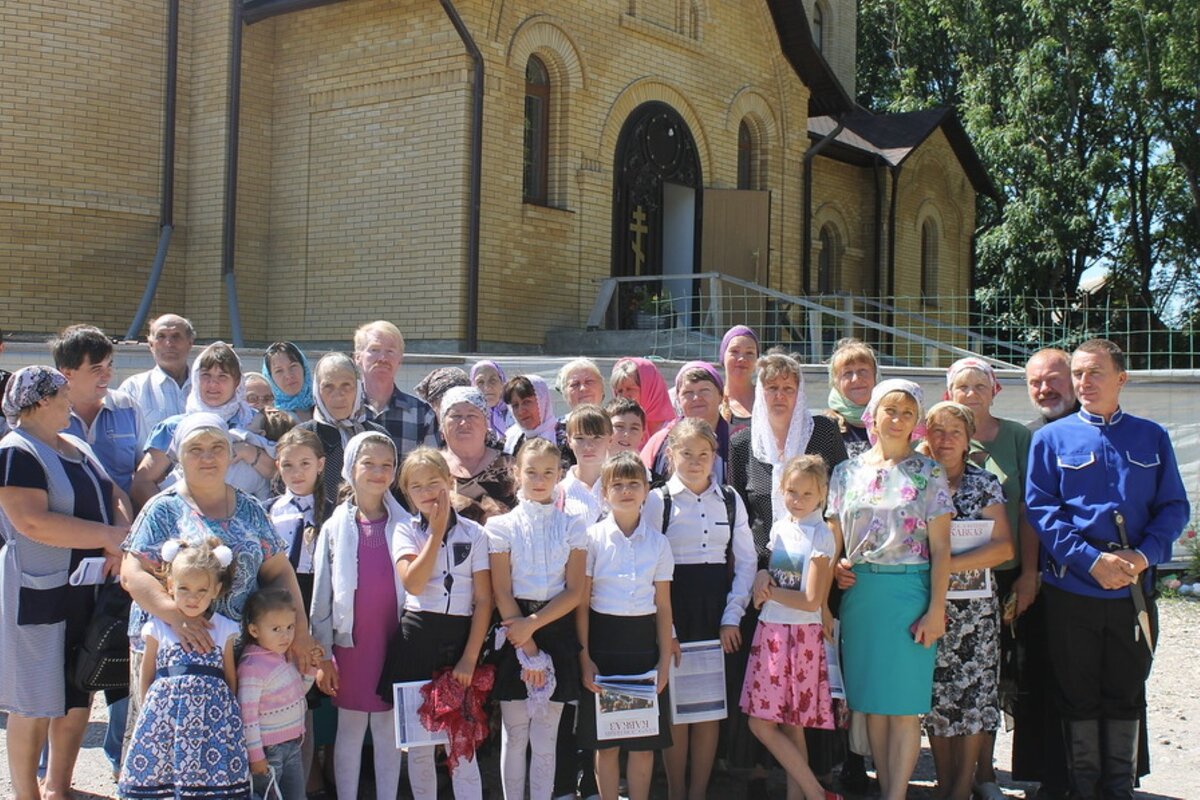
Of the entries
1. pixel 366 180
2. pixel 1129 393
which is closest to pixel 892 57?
pixel 366 180

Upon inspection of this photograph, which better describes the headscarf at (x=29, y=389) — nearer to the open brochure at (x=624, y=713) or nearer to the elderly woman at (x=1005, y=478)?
the open brochure at (x=624, y=713)

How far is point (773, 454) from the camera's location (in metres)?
4.74

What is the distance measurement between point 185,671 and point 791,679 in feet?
7.08

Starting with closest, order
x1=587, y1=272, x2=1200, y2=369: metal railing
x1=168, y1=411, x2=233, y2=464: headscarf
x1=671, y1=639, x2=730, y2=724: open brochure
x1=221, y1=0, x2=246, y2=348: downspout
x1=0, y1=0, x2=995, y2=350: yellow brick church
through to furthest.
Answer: x1=168, y1=411, x2=233, y2=464: headscarf → x1=671, y1=639, x2=730, y2=724: open brochure → x1=0, y1=0, x2=995, y2=350: yellow brick church → x1=587, y1=272, x2=1200, y2=369: metal railing → x1=221, y1=0, x2=246, y2=348: downspout

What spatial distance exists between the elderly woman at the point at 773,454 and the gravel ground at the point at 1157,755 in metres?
0.32

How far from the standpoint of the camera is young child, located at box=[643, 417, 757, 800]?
14.7 feet

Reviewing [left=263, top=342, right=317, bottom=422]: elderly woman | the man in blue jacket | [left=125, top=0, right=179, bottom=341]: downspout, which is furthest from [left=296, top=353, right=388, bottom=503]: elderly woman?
[left=125, top=0, right=179, bottom=341]: downspout

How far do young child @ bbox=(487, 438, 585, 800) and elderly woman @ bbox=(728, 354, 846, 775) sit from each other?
2.54 feet

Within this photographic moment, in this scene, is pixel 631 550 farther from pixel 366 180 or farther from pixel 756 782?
pixel 366 180

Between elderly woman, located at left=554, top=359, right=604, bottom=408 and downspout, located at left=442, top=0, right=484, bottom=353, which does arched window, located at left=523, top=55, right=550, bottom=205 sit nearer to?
downspout, located at left=442, top=0, right=484, bottom=353

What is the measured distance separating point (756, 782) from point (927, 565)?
3.94ft

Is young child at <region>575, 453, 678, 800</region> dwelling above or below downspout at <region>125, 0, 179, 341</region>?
below

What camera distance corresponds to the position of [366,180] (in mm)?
12320

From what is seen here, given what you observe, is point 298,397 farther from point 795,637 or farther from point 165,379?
point 795,637
